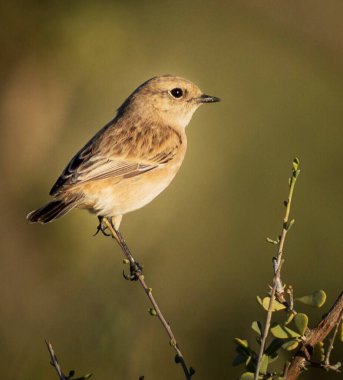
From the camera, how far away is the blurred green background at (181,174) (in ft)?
15.9

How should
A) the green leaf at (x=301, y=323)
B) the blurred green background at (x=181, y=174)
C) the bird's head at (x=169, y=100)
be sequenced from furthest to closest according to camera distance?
the bird's head at (x=169, y=100)
the blurred green background at (x=181, y=174)
the green leaf at (x=301, y=323)

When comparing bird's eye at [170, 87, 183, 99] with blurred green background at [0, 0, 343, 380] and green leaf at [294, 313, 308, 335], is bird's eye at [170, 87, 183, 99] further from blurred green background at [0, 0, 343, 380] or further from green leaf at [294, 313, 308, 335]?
green leaf at [294, 313, 308, 335]

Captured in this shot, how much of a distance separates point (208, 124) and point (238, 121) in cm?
42

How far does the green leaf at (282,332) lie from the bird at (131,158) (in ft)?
6.64

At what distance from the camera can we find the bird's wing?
411cm

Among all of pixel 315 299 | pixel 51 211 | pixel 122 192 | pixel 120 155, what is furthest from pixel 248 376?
pixel 120 155

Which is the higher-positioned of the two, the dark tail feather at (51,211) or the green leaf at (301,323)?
the dark tail feather at (51,211)

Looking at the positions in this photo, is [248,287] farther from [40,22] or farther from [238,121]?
→ [40,22]

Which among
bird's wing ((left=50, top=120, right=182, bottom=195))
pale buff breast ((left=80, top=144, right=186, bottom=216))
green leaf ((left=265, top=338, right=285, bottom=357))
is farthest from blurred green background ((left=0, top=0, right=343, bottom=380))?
green leaf ((left=265, top=338, right=285, bottom=357))

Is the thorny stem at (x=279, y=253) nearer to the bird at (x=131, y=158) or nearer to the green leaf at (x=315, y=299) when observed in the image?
the green leaf at (x=315, y=299)

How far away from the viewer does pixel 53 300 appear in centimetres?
493

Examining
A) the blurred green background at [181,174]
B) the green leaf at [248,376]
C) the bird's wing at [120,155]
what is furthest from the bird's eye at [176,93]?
the green leaf at [248,376]

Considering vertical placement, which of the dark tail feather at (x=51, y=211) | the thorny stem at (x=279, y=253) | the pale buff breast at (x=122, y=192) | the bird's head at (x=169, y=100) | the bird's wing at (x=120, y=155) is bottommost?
the thorny stem at (x=279, y=253)

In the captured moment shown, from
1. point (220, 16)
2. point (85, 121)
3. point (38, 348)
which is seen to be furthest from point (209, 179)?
point (38, 348)
